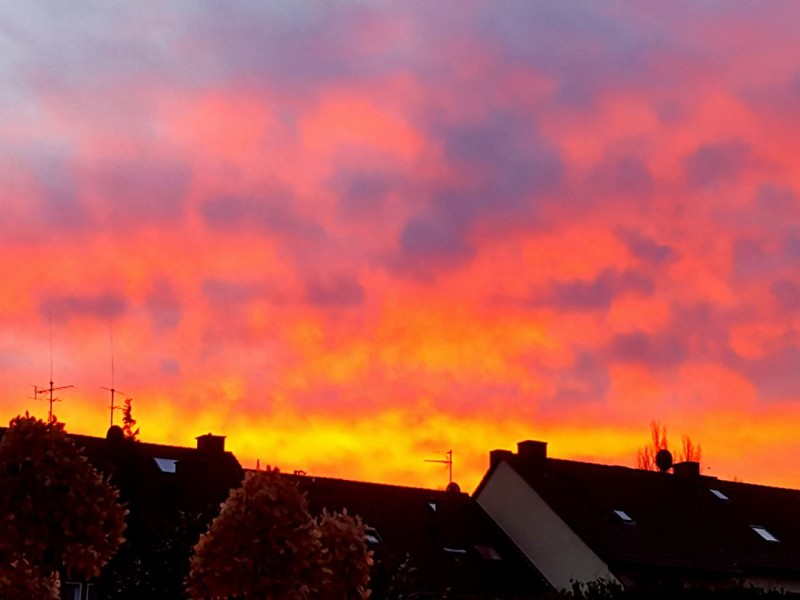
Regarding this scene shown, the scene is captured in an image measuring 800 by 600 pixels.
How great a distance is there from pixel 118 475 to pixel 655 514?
19030mm

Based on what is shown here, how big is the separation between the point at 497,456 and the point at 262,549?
93.3 feet

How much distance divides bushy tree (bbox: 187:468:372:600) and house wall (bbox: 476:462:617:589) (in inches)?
915

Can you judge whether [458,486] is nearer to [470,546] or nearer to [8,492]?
[470,546]

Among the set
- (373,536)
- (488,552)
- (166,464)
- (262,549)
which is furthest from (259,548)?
(488,552)

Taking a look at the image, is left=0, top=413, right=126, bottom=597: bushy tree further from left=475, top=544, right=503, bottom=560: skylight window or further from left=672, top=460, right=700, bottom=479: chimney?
left=672, top=460, right=700, bottom=479: chimney

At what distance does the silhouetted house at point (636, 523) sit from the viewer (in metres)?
40.4

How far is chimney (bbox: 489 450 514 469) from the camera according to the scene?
44969mm

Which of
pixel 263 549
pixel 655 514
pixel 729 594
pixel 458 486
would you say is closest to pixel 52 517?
pixel 263 549

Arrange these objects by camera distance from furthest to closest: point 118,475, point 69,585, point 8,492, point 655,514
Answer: point 655,514, point 118,475, point 69,585, point 8,492

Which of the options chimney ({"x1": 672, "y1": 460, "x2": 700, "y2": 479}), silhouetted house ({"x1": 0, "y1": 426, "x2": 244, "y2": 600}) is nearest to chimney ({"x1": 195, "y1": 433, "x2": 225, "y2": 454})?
silhouetted house ({"x1": 0, "y1": 426, "x2": 244, "y2": 600})

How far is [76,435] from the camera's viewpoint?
3947 cm

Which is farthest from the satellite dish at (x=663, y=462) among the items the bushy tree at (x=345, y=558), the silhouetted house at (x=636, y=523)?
the bushy tree at (x=345, y=558)

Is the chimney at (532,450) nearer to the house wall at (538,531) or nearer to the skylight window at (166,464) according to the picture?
the house wall at (538,531)

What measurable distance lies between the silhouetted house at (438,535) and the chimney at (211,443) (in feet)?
9.78
